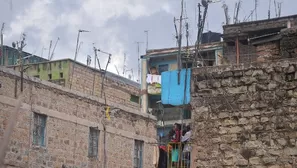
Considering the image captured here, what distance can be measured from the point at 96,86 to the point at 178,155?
14792 millimetres

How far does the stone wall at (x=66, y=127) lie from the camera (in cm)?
1421

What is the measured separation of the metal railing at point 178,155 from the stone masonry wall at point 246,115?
1760 mm

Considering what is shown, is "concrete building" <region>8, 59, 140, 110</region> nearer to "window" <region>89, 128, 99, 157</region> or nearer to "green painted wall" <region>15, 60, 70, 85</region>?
"green painted wall" <region>15, 60, 70, 85</region>

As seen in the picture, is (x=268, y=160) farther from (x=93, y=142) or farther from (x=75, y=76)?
(x=75, y=76)

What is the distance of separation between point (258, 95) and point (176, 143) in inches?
119

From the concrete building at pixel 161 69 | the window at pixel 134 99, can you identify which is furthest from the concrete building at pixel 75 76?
the concrete building at pixel 161 69

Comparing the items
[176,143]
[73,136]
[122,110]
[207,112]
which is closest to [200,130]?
[207,112]

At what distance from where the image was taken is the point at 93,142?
17.2 metres

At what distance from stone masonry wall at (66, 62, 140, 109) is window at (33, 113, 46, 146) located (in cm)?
614

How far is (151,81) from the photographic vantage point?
28.8 m

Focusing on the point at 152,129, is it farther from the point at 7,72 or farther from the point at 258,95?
the point at 258,95

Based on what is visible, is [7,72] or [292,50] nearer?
[292,50]

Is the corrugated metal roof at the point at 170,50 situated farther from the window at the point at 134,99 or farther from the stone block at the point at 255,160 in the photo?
the stone block at the point at 255,160

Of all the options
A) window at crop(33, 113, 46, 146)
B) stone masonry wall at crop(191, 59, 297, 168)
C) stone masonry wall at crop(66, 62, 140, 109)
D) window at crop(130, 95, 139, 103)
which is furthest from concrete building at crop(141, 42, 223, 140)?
stone masonry wall at crop(191, 59, 297, 168)
